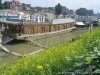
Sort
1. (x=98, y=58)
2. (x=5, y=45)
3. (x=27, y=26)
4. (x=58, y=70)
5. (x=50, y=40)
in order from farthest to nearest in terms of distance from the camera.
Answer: (x=50, y=40) → (x=27, y=26) → (x=5, y=45) → (x=58, y=70) → (x=98, y=58)

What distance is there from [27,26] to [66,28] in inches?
571

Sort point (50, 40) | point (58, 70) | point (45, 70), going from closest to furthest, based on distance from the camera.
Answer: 1. point (45, 70)
2. point (58, 70)
3. point (50, 40)

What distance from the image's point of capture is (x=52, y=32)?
1763 inches

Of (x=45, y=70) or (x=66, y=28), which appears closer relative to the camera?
(x=45, y=70)

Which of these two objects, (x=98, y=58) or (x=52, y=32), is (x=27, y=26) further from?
(x=98, y=58)

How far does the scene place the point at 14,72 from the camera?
4.34m

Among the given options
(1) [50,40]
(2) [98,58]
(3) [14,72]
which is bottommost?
(1) [50,40]

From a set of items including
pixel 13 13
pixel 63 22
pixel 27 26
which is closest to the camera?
pixel 27 26

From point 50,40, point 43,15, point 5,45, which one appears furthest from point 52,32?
point 43,15

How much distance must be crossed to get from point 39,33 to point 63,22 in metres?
11.6

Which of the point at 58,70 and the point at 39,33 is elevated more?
the point at 58,70

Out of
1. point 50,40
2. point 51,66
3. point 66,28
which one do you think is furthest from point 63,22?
point 51,66

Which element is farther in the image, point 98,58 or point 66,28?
point 66,28

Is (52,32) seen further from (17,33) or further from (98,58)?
(98,58)
